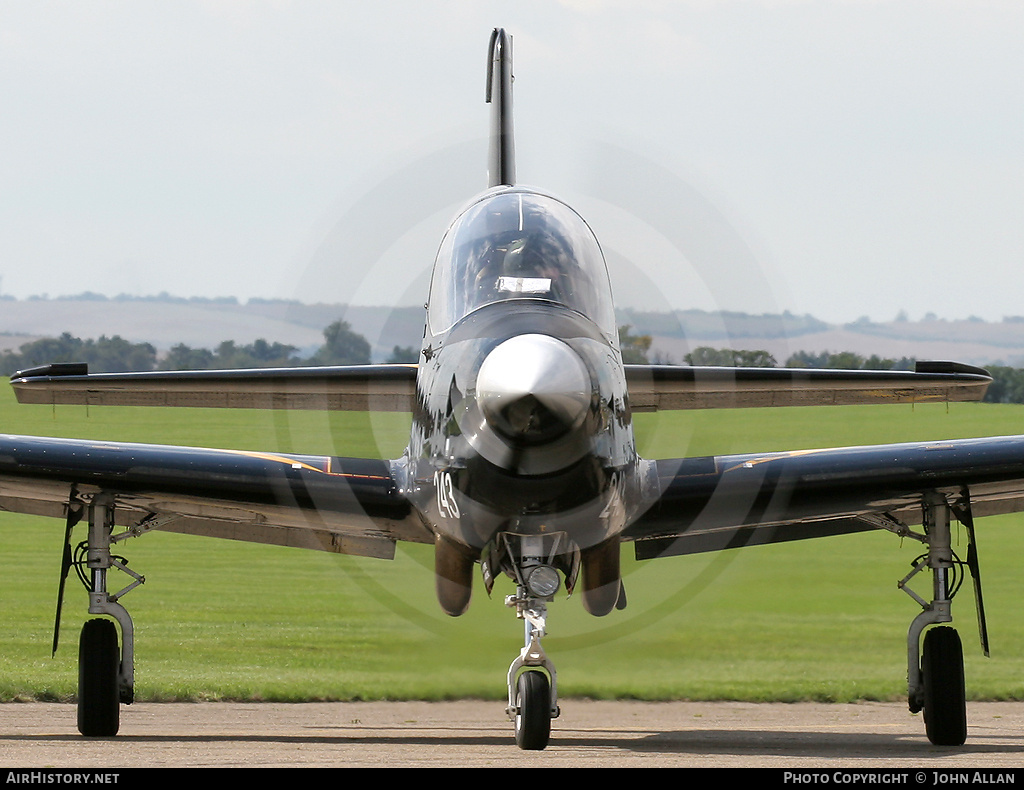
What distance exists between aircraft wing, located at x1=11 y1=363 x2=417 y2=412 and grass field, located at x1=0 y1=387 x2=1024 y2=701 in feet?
1.31

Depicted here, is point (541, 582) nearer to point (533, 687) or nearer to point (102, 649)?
point (533, 687)

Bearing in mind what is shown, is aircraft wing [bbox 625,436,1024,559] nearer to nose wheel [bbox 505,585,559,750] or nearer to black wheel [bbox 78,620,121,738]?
nose wheel [bbox 505,585,559,750]

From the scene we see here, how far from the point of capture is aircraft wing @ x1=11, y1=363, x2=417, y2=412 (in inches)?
476

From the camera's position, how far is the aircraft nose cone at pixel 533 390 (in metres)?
8.03

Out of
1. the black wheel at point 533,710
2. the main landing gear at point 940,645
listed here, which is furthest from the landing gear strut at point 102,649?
the main landing gear at point 940,645

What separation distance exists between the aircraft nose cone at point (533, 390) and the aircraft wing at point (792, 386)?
3.91 meters

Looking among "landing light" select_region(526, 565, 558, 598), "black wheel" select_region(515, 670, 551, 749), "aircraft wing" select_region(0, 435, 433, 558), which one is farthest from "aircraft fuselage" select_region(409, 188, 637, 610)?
"black wheel" select_region(515, 670, 551, 749)

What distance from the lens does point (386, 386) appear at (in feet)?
40.3

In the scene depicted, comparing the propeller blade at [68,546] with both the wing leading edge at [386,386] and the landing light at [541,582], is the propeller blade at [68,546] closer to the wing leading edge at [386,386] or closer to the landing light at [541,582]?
the wing leading edge at [386,386]

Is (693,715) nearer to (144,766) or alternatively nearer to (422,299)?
(422,299)

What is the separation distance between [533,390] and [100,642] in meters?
5.65
